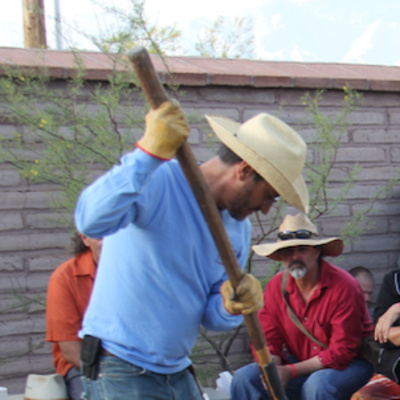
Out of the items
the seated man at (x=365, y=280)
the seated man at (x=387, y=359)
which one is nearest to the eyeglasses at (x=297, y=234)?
the seated man at (x=387, y=359)

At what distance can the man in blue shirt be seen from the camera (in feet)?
7.97

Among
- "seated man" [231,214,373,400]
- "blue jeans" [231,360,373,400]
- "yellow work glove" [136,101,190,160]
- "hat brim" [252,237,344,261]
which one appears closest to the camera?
"yellow work glove" [136,101,190,160]

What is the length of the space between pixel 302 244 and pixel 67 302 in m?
1.47

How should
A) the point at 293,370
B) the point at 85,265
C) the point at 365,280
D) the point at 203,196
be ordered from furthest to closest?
1. the point at 365,280
2. the point at 293,370
3. the point at 85,265
4. the point at 203,196

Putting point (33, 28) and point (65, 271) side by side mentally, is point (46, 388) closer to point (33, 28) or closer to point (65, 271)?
point (65, 271)

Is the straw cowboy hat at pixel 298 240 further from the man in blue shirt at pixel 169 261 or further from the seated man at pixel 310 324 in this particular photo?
the man in blue shirt at pixel 169 261

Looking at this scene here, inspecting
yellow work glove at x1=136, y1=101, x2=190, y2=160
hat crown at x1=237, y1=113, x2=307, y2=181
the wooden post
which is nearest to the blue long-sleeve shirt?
yellow work glove at x1=136, y1=101, x2=190, y2=160

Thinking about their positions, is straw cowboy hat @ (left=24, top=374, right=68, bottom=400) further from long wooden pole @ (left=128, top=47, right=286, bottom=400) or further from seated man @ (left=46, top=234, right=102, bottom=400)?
long wooden pole @ (left=128, top=47, right=286, bottom=400)

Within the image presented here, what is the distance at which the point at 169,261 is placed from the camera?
8.06ft

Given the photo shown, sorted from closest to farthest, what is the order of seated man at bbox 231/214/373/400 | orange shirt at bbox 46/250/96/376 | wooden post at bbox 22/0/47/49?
1. orange shirt at bbox 46/250/96/376
2. seated man at bbox 231/214/373/400
3. wooden post at bbox 22/0/47/49

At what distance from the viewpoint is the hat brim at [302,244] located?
4.61m

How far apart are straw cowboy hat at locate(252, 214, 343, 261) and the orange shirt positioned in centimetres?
113

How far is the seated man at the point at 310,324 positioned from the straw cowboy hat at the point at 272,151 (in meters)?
2.04

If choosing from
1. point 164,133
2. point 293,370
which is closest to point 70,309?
point 293,370
